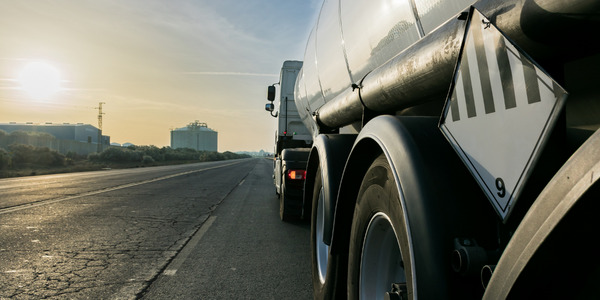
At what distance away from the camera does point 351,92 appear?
A: 139 inches

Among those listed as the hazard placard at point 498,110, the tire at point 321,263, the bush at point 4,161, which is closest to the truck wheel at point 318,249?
the tire at point 321,263

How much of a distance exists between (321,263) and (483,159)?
2.42 metres

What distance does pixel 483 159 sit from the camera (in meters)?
1.45

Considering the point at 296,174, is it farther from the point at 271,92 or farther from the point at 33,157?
the point at 33,157

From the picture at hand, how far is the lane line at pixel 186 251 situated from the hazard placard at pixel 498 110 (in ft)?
12.6

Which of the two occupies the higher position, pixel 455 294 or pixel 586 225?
pixel 586 225

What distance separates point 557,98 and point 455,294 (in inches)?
28.5

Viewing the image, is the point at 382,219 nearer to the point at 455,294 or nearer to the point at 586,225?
the point at 455,294

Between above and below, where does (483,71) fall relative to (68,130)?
below

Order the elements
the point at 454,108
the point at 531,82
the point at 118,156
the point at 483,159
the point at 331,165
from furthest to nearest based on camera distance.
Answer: the point at 118,156 → the point at 331,165 → the point at 454,108 → the point at 483,159 → the point at 531,82

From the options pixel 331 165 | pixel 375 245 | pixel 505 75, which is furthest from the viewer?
pixel 331 165

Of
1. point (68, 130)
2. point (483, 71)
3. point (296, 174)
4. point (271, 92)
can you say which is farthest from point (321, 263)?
point (68, 130)

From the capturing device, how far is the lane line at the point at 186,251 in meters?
4.66

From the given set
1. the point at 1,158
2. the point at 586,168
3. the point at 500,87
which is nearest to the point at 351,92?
the point at 500,87
